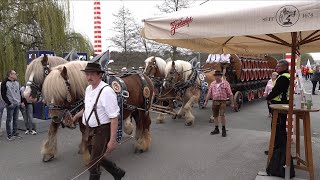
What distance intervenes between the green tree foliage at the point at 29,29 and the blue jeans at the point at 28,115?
4.14 metres

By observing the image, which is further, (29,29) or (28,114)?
(29,29)

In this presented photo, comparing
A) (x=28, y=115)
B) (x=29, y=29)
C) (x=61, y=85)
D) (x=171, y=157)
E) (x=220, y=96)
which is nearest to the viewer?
(x=61, y=85)

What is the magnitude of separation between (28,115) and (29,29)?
5.70 meters

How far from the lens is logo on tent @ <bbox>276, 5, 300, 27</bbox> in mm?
2729

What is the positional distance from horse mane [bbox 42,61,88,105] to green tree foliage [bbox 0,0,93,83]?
7.72 meters

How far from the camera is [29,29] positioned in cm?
1214

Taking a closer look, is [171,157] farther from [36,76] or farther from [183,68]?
[183,68]

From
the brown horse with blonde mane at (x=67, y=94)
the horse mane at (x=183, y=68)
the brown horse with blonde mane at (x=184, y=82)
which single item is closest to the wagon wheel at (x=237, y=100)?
the brown horse with blonde mane at (x=184, y=82)

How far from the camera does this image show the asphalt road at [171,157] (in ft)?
15.8

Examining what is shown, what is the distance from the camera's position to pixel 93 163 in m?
3.54

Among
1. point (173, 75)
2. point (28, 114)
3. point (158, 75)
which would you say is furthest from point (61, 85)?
point (158, 75)

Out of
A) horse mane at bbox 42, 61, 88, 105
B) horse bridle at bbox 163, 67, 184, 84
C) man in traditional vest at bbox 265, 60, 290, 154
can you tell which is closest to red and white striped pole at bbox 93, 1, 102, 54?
horse bridle at bbox 163, 67, 184, 84

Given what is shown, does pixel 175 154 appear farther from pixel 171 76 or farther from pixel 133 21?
pixel 133 21

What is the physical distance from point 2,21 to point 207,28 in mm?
10595
